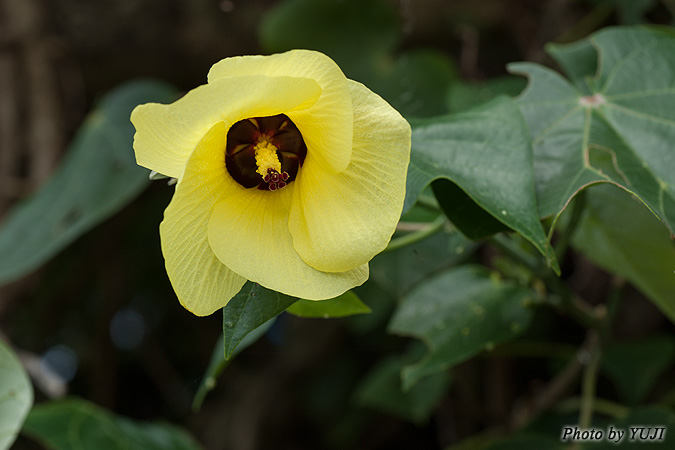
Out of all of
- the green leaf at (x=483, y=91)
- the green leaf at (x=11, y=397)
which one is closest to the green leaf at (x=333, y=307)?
the green leaf at (x=11, y=397)

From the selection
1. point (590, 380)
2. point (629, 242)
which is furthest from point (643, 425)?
point (629, 242)

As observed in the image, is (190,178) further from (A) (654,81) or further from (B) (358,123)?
(A) (654,81)

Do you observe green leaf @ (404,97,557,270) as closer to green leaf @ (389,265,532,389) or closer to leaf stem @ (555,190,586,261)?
leaf stem @ (555,190,586,261)

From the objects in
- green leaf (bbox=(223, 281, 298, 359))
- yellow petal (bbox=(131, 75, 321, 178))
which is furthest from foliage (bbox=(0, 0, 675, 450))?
yellow petal (bbox=(131, 75, 321, 178))

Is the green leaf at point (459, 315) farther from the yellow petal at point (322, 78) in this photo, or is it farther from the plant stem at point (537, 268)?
the yellow petal at point (322, 78)

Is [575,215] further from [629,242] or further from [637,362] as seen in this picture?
[637,362]

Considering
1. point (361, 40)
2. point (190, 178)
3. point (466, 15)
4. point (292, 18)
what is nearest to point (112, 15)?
point (292, 18)
